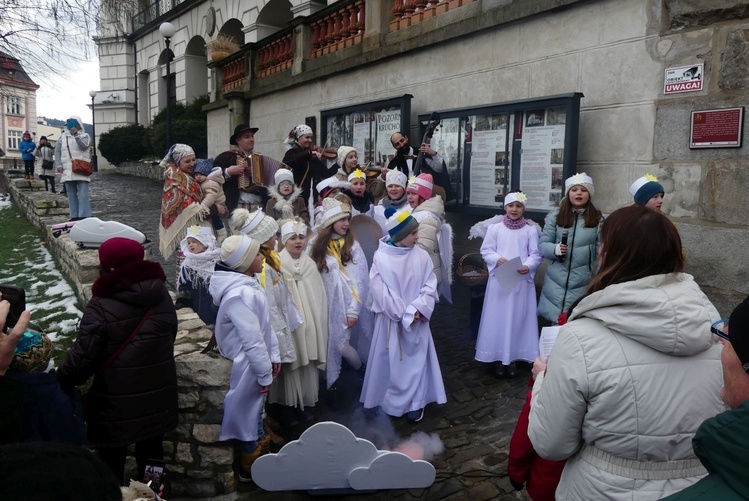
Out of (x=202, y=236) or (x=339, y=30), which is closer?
(x=202, y=236)

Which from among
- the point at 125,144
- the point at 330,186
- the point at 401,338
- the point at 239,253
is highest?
the point at 125,144

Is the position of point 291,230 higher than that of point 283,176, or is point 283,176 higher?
point 283,176

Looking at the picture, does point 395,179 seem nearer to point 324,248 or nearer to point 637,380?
point 324,248

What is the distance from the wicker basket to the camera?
6156 millimetres

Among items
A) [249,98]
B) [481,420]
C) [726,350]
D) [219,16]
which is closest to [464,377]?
[481,420]

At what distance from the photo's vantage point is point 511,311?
5656 millimetres

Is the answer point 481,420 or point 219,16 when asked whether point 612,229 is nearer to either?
point 481,420

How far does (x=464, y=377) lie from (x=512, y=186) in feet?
8.03

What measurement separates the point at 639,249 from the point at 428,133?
5.91 m

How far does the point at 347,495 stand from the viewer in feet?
12.0

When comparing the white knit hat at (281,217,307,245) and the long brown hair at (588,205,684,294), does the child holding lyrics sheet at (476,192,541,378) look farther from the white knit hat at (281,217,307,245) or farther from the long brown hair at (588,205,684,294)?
the long brown hair at (588,205,684,294)

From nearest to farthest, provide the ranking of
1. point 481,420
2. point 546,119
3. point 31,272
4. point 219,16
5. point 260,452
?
1. point 260,452
2. point 481,420
3. point 546,119
4. point 31,272
5. point 219,16

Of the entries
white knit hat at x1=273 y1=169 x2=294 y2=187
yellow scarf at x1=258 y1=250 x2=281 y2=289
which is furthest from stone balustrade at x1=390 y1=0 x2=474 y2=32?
yellow scarf at x1=258 y1=250 x2=281 y2=289

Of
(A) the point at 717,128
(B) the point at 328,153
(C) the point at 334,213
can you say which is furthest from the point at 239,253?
(B) the point at 328,153
